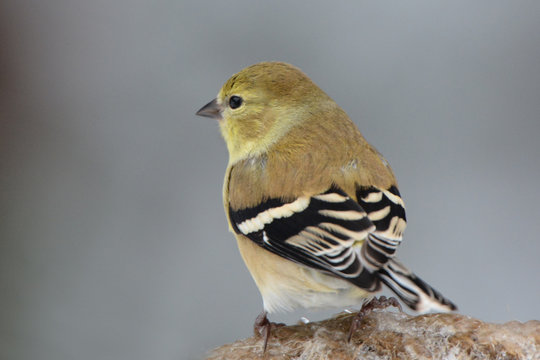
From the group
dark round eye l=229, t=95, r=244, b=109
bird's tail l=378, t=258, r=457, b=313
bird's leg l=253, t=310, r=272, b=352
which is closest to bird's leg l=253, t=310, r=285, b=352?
bird's leg l=253, t=310, r=272, b=352

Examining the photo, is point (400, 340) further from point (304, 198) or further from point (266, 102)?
point (266, 102)

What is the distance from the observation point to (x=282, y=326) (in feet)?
5.87

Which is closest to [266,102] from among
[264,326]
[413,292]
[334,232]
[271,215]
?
[271,215]

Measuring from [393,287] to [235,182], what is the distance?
0.67 m

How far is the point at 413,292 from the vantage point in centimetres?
152

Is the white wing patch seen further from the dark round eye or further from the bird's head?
the dark round eye

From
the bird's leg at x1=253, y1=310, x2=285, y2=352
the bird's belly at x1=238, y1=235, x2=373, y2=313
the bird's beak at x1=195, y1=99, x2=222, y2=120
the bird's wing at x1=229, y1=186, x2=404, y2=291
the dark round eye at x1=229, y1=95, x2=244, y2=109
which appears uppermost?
the dark round eye at x1=229, y1=95, x2=244, y2=109

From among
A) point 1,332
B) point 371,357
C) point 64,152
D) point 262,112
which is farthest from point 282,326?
point 64,152

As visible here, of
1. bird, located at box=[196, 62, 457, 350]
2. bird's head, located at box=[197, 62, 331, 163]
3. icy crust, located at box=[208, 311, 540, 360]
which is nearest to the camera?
icy crust, located at box=[208, 311, 540, 360]

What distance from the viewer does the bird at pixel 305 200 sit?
159cm

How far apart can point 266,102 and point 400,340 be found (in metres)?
0.93

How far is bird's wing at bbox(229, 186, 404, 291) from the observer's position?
158 centimetres

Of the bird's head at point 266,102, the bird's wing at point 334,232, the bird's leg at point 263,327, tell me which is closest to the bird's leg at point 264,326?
the bird's leg at point 263,327

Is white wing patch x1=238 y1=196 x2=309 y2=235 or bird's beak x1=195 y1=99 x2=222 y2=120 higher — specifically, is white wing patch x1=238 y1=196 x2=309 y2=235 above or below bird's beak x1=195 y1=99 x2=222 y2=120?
below
